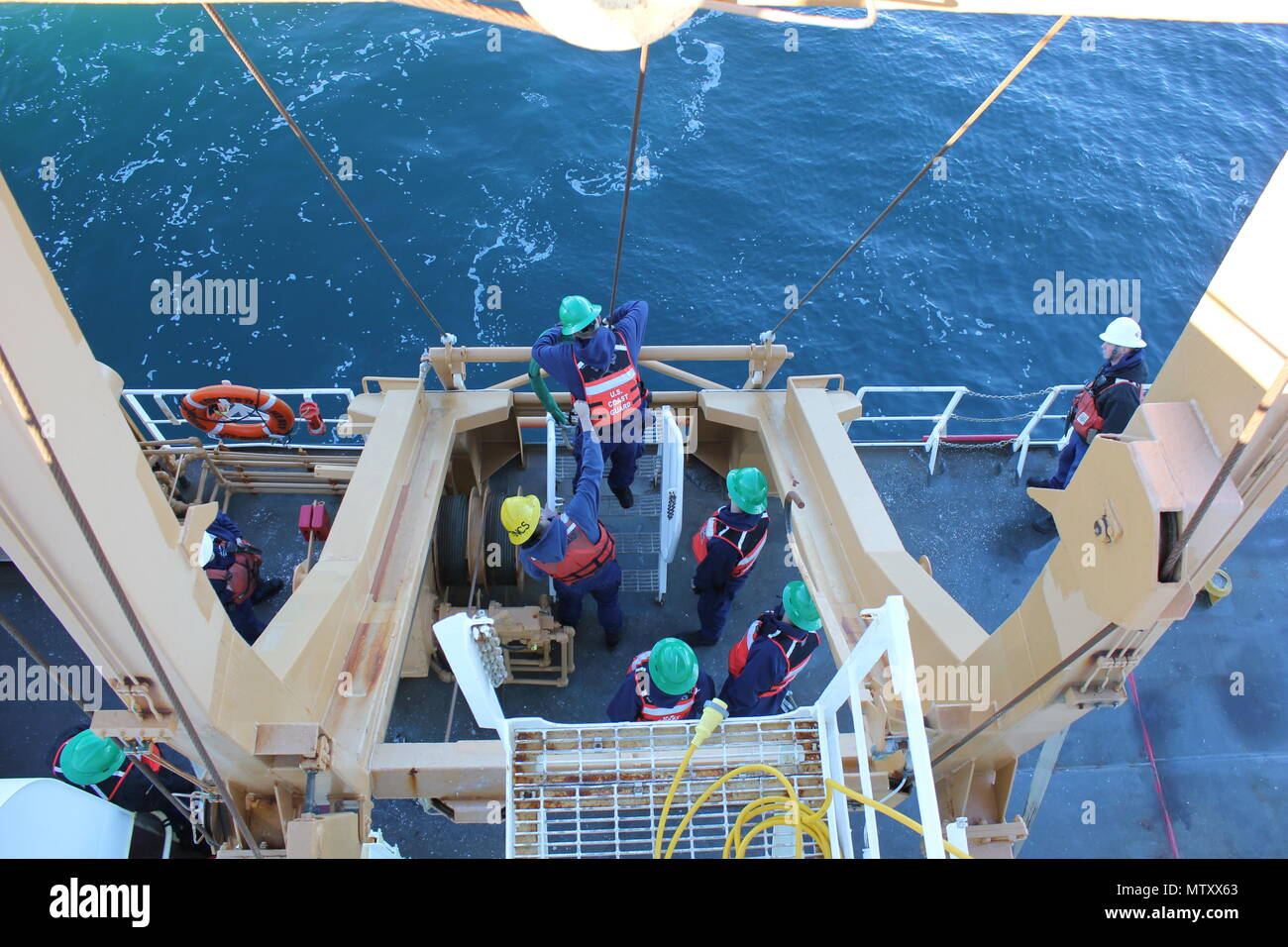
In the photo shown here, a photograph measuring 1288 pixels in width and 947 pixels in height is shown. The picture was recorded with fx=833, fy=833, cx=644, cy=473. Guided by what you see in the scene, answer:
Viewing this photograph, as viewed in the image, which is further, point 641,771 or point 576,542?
point 576,542

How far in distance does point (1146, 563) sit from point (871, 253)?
1341cm

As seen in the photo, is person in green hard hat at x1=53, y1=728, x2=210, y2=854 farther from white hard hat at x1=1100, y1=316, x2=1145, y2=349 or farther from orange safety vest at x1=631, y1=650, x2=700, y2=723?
white hard hat at x1=1100, y1=316, x2=1145, y2=349

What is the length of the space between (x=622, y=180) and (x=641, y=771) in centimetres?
1393

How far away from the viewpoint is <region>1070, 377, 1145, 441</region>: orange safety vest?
677 centimetres

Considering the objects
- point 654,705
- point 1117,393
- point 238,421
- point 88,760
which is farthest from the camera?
point 238,421

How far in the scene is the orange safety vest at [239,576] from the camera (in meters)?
6.04

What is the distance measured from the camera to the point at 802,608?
5.07 metres

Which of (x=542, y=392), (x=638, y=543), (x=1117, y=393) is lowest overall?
(x=638, y=543)

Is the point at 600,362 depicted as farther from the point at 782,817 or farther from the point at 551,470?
the point at 782,817

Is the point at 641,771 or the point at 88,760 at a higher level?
the point at 641,771

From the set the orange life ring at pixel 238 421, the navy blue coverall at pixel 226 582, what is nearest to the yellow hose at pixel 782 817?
the navy blue coverall at pixel 226 582

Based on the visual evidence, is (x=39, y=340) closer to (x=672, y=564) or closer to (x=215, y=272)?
(x=672, y=564)

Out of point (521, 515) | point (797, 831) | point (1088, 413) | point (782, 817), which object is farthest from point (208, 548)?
point (1088, 413)
